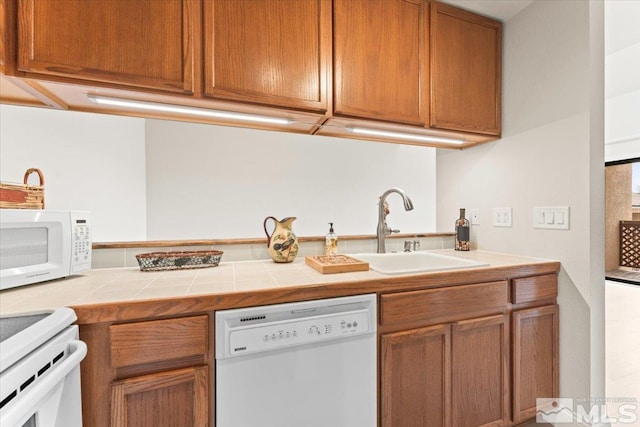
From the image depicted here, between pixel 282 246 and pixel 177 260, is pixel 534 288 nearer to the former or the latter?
pixel 282 246

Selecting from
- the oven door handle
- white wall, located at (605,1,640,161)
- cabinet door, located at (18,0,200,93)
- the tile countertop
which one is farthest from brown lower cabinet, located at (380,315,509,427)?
white wall, located at (605,1,640,161)

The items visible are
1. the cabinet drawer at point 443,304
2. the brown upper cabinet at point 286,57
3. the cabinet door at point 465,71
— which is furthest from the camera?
the cabinet door at point 465,71

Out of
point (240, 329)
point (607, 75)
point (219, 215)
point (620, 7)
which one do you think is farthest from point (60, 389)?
point (607, 75)

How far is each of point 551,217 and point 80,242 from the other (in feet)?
7.40

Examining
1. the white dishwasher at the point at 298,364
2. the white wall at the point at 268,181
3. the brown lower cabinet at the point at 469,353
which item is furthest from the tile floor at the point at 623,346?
the white dishwasher at the point at 298,364

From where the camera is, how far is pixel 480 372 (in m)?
1.31

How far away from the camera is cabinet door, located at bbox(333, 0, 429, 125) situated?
4.56ft

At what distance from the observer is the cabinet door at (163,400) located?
0.81 metres

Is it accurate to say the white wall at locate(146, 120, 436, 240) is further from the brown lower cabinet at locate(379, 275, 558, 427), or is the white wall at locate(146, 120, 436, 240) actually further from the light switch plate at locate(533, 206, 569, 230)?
the brown lower cabinet at locate(379, 275, 558, 427)

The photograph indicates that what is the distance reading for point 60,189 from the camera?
5.43ft

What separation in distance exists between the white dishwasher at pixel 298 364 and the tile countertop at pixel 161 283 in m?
0.09

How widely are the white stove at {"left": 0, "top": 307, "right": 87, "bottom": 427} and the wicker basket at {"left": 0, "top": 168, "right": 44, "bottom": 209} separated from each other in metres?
0.49

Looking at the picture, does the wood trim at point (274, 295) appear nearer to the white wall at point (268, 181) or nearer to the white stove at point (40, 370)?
the white stove at point (40, 370)

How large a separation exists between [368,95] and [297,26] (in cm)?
46
